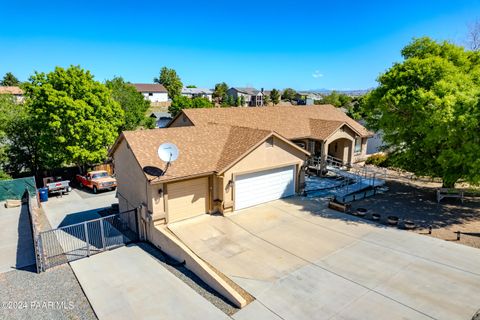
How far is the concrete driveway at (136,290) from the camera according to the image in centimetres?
936

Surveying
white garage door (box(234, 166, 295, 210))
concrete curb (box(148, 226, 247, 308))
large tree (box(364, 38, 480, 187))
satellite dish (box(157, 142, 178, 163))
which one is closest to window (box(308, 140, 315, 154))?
large tree (box(364, 38, 480, 187))

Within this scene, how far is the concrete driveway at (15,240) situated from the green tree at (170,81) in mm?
80864

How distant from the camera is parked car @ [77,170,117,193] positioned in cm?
2444

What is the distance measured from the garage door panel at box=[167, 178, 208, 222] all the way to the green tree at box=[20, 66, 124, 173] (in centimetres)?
1467

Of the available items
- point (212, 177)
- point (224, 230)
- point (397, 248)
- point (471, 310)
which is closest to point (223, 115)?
point (212, 177)

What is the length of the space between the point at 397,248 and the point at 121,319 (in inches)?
419

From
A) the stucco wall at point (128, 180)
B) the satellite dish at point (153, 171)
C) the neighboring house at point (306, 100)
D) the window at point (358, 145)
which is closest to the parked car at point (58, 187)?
the stucco wall at point (128, 180)

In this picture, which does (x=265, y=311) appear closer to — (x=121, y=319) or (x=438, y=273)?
(x=121, y=319)

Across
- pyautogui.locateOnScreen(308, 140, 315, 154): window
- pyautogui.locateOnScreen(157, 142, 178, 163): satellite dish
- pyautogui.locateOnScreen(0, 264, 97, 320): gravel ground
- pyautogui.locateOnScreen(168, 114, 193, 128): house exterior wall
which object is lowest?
pyautogui.locateOnScreen(0, 264, 97, 320): gravel ground

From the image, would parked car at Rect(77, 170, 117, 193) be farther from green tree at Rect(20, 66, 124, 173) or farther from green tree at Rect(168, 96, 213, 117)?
green tree at Rect(168, 96, 213, 117)

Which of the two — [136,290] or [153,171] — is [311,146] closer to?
[153,171]

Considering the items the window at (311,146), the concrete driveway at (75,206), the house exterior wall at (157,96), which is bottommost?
the concrete driveway at (75,206)

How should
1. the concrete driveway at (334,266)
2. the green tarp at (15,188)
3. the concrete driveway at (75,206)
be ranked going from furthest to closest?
the green tarp at (15,188) < the concrete driveway at (75,206) < the concrete driveway at (334,266)

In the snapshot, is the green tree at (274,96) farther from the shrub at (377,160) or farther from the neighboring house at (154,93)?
the shrub at (377,160)
